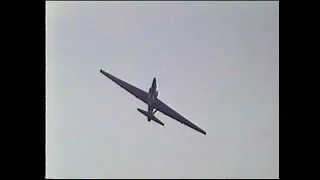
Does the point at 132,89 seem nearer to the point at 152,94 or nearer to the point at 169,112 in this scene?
the point at 152,94

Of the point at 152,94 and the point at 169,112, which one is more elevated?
the point at 152,94

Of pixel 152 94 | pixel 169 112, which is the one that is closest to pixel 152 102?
pixel 152 94

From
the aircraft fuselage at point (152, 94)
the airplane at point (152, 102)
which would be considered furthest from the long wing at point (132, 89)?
the aircraft fuselage at point (152, 94)

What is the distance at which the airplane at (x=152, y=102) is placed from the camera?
2705 centimetres

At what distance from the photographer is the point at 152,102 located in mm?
27359

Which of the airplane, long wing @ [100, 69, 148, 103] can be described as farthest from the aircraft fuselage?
long wing @ [100, 69, 148, 103]

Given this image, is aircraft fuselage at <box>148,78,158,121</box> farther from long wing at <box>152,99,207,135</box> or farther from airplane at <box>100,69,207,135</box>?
long wing at <box>152,99,207,135</box>

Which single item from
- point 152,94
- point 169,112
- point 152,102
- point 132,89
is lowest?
point 169,112

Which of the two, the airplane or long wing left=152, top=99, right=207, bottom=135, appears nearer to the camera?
the airplane

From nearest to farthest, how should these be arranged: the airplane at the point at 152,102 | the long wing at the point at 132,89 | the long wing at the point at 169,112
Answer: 1. the airplane at the point at 152,102
2. the long wing at the point at 169,112
3. the long wing at the point at 132,89

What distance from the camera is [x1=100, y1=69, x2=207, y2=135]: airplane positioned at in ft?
88.7

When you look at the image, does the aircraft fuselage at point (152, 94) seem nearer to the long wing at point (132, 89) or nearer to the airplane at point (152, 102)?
the airplane at point (152, 102)
